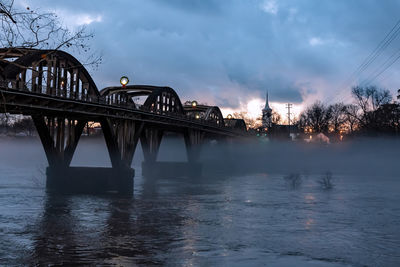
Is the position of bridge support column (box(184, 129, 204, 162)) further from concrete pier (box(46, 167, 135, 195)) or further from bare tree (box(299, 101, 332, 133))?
bare tree (box(299, 101, 332, 133))

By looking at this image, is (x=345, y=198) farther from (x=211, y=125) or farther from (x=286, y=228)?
(x=211, y=125)

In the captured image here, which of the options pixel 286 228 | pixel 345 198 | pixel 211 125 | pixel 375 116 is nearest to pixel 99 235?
pixel 286 228

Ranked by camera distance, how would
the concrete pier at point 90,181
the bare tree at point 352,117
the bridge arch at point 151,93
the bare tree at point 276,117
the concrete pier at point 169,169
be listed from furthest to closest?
the bare tree at point 276,117 < the bare tree at point 352,117 < the concrete pier at point 169,169 < the bridge arch at point 151,93 < the concrete pier at point 90,181

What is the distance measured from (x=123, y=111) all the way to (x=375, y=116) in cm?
Answer: 7909

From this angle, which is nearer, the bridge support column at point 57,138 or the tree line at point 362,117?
the bridge support column at point 57,138

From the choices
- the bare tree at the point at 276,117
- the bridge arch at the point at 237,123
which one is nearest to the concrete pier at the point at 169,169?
the bridge arch at the point at 237,123

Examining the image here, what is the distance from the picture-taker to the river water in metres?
19.2

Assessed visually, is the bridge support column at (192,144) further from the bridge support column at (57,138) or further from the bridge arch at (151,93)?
the bridge support column at (57,138)

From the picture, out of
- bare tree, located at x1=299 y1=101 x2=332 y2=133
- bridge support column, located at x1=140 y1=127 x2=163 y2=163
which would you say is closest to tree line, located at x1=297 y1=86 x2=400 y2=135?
bare tree, located at x1=299 y1=101 x2=332 y2=133

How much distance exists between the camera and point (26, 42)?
1244 centimetres

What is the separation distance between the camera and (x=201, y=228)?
26422 mm

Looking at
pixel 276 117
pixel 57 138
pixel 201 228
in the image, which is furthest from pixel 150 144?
pixel 276 117

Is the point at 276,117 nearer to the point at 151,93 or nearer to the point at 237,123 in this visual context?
the point at 237,123

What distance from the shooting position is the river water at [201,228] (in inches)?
758
